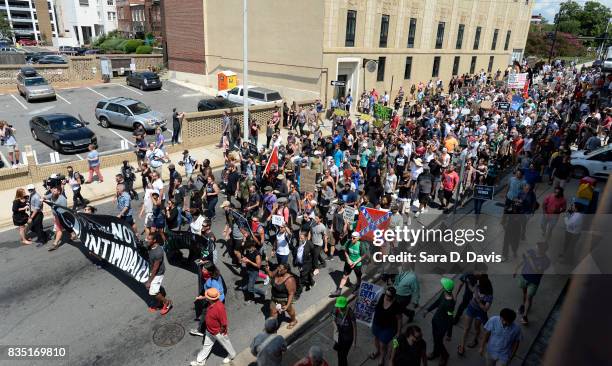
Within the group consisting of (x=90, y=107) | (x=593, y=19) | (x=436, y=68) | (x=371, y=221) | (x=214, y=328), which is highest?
(x=593, y=19)

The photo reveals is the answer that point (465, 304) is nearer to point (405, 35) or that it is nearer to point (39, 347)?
point (39, 347)

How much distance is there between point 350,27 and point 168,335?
2670 cm

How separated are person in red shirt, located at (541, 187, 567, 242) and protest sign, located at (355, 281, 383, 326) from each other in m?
5.51

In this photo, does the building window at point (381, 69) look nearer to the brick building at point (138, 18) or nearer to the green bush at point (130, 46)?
the green bush at point (130, 46)

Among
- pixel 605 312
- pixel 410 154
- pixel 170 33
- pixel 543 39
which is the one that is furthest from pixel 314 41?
pixel 543 39

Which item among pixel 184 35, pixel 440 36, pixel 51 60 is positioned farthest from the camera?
pixel 51 60

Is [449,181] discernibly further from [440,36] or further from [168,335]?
[440,36]

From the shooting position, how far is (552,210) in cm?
1095

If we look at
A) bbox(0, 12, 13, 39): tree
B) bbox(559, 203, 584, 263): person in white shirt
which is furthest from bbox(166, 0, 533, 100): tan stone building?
bbox(0, 12, 13, 39): tree

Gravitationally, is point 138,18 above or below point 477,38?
above

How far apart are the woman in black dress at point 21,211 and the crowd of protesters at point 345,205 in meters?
0.03

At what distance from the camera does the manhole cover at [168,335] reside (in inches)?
329

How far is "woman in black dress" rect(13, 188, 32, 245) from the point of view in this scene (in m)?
11.7

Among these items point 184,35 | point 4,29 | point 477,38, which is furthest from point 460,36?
point 4,29
